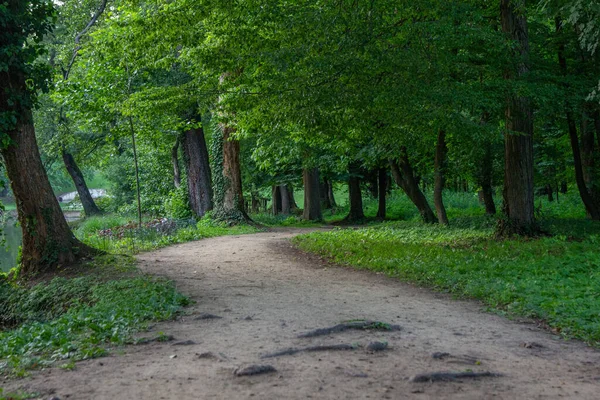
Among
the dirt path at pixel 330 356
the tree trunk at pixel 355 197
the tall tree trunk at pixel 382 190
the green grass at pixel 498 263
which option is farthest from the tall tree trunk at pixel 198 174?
the dirt path at pixel 330 356

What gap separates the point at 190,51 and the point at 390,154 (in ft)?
22.1

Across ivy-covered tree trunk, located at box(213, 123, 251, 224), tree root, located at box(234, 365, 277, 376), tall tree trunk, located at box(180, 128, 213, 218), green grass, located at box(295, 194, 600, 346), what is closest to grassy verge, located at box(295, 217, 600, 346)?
green grass, located at box(295, 194, 600, 346)

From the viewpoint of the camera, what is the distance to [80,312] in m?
7.89

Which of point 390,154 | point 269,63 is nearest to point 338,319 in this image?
point 269,63

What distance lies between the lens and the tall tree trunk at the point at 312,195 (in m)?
28.5

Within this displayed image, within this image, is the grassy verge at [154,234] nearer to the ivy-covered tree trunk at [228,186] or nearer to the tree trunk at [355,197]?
the ivy-covered tree trunk at [228,186]

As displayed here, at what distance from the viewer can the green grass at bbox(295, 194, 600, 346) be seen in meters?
7.82

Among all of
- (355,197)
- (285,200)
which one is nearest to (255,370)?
(355,197)

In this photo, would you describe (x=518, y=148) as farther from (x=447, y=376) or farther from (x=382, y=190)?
(x=382, y=190)

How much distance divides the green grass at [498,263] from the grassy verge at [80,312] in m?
4.52

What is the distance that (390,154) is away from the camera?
17.2m

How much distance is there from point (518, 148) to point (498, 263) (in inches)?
174

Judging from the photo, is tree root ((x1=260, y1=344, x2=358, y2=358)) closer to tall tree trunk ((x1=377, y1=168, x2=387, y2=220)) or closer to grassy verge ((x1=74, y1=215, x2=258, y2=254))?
grassy verge ((x1=74, y1=215, x2=258, y2=254))

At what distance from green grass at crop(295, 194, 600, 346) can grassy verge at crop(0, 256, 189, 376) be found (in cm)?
452
